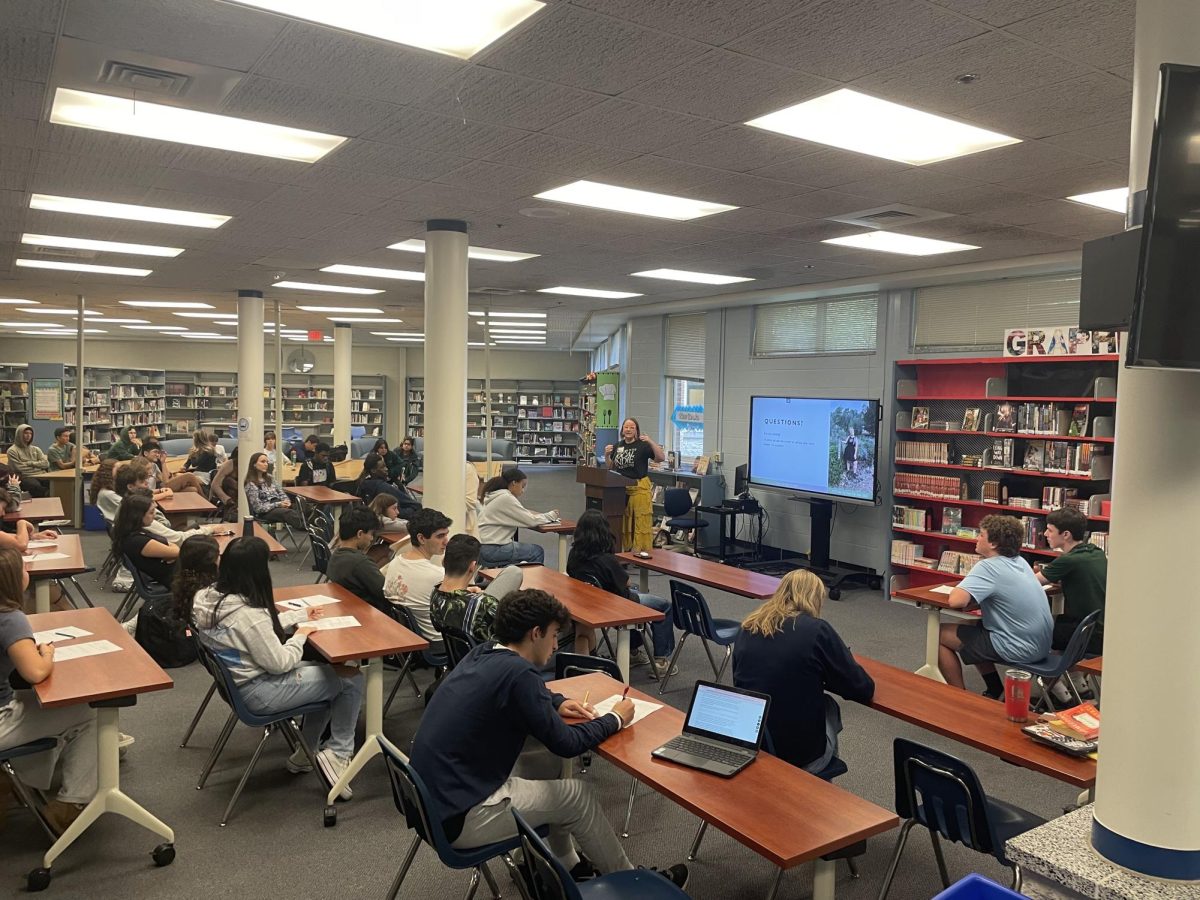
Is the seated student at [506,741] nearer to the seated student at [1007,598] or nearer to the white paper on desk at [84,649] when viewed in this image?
the white paper on desk at [84,649]

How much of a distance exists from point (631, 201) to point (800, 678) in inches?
132

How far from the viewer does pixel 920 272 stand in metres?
8.05

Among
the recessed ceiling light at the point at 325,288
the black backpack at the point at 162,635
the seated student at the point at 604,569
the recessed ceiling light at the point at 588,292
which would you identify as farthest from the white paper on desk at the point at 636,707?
the recessed ceiling light at the point at 325,288

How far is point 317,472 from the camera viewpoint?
1128 cm

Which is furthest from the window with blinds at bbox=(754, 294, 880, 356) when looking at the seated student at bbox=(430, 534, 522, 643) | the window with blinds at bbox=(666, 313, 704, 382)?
the seated student at bbox=(430, 534, 522, 643)

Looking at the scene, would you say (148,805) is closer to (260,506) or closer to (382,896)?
(382,896)

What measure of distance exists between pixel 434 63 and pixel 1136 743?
9.97 feet

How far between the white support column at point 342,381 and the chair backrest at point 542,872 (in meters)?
14.1

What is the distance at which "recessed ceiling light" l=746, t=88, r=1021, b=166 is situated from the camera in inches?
145

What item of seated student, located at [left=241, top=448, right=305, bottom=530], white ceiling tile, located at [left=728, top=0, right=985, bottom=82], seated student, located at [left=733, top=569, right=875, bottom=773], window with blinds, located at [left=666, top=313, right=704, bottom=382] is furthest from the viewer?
window with blinds, located at [left=666, top=313, right=704, bottom=382]

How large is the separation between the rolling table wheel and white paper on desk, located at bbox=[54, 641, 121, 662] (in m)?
0.87

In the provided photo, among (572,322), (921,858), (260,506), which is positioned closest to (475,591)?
(921,858)

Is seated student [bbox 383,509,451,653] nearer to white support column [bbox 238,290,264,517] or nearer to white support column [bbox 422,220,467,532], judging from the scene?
white support column [bbox 422,220,467,532]

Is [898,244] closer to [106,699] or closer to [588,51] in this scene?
[588,51]
